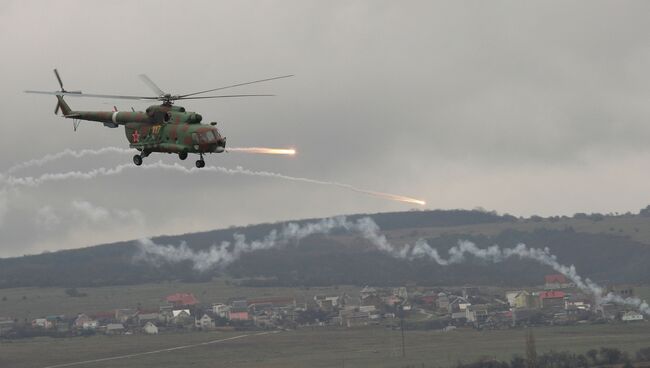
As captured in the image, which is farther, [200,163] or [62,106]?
[62,106]

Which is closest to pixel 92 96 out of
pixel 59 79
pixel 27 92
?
pixel 27 92

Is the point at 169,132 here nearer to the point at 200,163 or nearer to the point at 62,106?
the point at 200,163

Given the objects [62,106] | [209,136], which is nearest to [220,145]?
[209,136]

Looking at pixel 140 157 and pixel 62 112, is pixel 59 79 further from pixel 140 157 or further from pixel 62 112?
pixel 140 157

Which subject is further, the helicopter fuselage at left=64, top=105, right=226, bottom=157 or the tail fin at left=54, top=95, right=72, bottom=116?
the tail fin at left=54, top=95, right=72, bottom=116

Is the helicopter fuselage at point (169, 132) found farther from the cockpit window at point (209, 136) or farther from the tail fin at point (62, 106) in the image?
the tail fin at point (62, 106)

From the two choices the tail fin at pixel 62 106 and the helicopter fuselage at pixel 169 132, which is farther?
the tail fin at pixel 62 106

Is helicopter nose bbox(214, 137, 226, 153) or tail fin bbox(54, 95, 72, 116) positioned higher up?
tail fin bbox(54, 95, 72, 116)

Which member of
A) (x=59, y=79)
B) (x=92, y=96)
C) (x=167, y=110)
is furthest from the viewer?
(x=59, y=79)

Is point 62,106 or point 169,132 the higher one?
point 62,106

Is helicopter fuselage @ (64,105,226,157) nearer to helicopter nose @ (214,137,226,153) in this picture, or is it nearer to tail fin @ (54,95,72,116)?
helicopter nose @ (214,137,226,153)

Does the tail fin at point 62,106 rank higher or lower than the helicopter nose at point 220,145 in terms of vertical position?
higher
